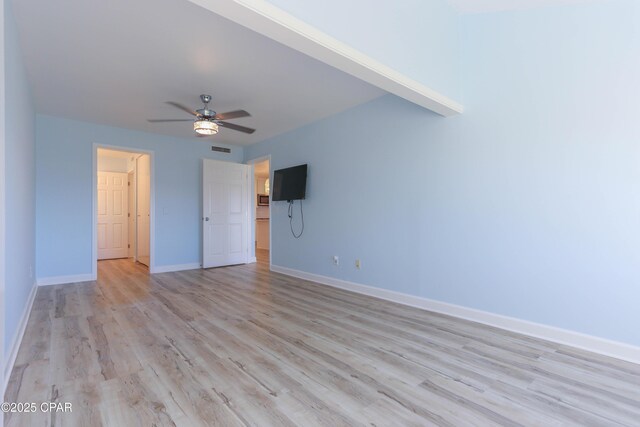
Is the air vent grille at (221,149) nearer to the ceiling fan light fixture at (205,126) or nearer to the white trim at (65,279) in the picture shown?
the ceiling fan light fixture at (205,126)

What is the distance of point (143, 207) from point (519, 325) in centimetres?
635

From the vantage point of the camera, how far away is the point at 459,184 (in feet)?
9.96

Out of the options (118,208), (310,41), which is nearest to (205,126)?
(310,41)

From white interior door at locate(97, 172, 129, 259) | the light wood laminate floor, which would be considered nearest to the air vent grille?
white interior door at locate(97, 172, 129, 259)

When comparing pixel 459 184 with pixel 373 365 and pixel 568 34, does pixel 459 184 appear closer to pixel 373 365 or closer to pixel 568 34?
pixel 568 34

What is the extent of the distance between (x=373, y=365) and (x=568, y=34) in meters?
2.91

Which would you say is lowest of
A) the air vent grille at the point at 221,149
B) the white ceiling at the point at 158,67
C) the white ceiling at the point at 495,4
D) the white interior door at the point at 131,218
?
the white interior door at the point at 131,218

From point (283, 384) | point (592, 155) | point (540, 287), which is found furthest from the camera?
point (540, 287)

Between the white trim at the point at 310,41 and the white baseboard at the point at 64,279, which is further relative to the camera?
the white baseboard at the point at 64,279

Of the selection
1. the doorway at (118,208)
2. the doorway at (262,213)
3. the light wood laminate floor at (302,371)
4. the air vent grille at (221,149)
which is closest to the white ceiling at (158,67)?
the air vent grille at (221,149)

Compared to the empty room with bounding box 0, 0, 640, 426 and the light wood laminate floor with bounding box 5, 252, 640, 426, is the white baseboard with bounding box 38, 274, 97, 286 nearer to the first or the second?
the empty room with bounding box 0, 0, 640, 426

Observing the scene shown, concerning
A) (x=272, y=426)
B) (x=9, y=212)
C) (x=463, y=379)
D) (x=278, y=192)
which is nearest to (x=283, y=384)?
(x=272, y=426)

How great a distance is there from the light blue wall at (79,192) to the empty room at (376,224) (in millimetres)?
71

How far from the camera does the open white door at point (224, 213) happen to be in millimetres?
5742
